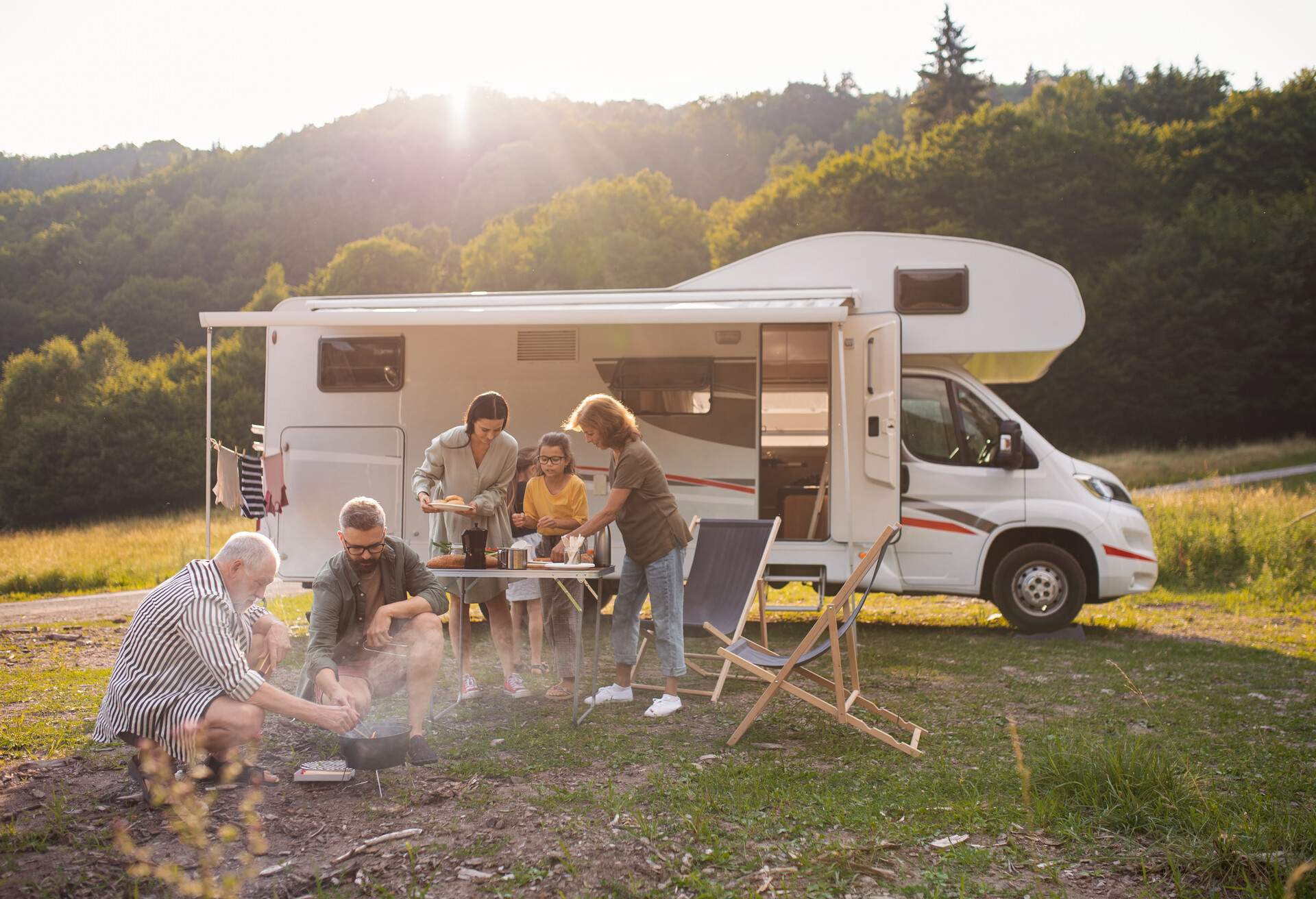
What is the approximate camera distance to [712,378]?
7570 millimetres

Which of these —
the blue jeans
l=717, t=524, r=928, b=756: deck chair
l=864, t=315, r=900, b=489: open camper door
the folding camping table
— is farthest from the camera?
l=864, t=315, r=900, b=489: open camper door

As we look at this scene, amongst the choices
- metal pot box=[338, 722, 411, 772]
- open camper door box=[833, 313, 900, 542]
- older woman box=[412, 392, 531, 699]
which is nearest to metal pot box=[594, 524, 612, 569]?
older woman box=[412, 392, 531, 699]

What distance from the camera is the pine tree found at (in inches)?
1761

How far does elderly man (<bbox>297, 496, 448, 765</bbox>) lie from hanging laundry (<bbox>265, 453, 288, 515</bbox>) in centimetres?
353

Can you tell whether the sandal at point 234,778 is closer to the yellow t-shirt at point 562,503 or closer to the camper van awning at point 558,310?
the yellow t-shirt at point 562,503

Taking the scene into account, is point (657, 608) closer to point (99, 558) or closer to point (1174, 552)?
point (1174, 552)

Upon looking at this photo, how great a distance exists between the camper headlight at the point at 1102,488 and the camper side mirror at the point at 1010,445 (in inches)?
17.8

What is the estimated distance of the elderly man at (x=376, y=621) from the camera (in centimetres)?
407

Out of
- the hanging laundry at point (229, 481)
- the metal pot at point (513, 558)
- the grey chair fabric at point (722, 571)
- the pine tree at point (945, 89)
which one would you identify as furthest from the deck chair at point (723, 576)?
the pine tree at point (945, 89)

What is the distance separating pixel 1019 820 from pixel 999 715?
1647mm

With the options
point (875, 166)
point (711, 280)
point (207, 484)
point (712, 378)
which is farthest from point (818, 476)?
point (875, 166)

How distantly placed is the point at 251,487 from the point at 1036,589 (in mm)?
5425

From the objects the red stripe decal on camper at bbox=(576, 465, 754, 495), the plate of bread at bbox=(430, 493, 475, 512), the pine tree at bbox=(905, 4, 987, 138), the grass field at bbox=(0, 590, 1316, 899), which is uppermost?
the pine tree at bbox=(905, 4, 987, 138)

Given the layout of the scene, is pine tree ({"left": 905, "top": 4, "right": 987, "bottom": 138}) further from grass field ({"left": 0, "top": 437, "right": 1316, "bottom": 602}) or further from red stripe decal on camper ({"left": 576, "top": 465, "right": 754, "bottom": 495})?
red stripe decal on camper ({"left": 576, "top": 465, "right": 754, "bottom": 495})
